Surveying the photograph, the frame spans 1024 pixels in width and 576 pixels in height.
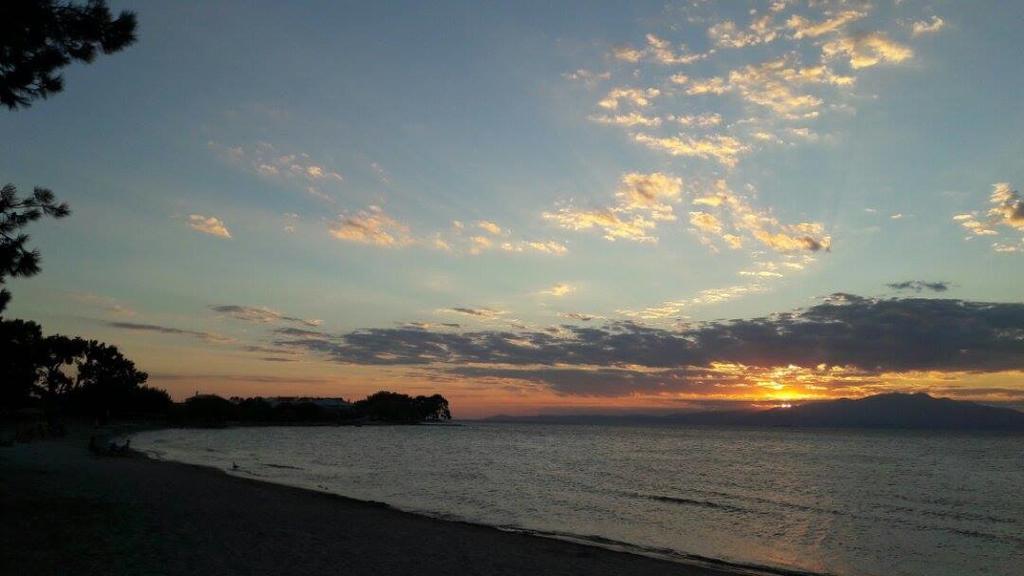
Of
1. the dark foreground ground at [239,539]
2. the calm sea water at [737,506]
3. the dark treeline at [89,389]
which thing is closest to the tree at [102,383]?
the dark treeline at [89,389]

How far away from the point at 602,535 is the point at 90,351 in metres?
123

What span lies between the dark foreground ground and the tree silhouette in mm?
9018

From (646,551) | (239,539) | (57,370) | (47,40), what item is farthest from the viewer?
(57,370)

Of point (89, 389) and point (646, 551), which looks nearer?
point (646, 551)

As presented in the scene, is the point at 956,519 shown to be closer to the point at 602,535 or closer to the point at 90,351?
the point at 602,535

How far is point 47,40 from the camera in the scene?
39.5 feet

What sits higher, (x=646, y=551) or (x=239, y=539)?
(x=239, y=539)

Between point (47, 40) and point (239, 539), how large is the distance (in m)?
12.7

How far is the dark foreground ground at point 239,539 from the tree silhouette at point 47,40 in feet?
29.6

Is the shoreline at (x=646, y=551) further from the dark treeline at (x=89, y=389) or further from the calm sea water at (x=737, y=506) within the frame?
the dark treeline at (x=89, y=389)

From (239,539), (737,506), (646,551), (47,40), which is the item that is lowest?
(737,506)

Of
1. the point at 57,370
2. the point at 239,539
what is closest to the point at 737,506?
the point at 239,539

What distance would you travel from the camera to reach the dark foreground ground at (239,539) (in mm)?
13719

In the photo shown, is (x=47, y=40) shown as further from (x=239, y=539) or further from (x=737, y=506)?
(x=737, y=506)
